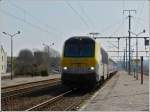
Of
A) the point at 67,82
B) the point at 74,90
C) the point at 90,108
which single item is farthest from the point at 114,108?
the point at 74,90

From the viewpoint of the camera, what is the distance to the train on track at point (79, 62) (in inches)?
1018

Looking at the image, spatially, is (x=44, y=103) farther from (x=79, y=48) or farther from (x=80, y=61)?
(x=79, y=48)

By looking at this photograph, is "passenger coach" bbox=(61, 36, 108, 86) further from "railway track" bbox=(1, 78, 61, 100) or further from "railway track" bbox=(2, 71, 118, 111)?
"railway track" bbox=(1, 78, 61, 100)

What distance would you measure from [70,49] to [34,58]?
9084cm

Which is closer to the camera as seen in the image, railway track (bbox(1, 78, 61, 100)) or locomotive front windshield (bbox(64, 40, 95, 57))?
railway track (bbox(1, 78, 61, 100))

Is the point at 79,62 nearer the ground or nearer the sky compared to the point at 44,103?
nearer the sky

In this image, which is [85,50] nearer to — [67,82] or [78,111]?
[67,82]

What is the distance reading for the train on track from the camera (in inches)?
1018

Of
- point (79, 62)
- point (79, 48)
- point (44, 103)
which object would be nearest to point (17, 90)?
point (79, 48)

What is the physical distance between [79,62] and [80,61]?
10 cm

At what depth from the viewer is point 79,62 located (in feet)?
86.3

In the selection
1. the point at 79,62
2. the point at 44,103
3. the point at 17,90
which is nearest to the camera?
the point at 44,103

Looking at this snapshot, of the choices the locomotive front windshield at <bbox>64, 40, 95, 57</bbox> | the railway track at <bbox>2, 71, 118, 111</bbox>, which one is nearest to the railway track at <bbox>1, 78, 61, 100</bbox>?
the railway track at <bbox>2, 71, 118, 111</bbox>

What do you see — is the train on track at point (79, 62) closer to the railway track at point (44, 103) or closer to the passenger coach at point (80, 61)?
the passenger coach at point (80, 61)
